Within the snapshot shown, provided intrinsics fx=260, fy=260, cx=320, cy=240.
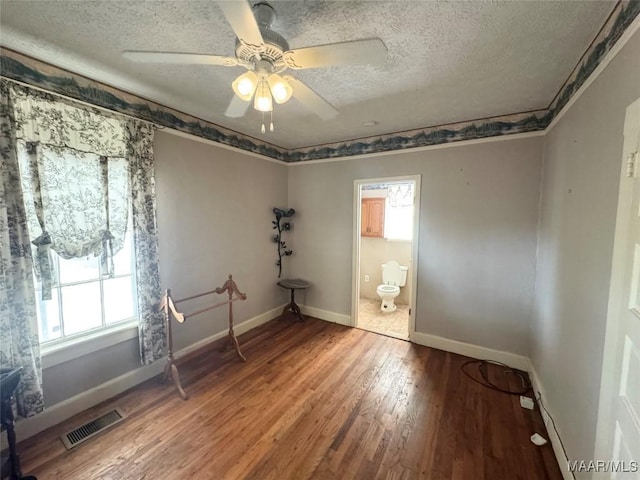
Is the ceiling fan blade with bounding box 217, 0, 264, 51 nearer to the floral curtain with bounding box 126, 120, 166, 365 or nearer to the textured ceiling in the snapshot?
the textured ceiling

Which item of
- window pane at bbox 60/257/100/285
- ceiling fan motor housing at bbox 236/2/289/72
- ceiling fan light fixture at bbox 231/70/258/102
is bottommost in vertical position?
window pane at bbox 60/257/100/285

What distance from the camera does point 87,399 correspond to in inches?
79.8

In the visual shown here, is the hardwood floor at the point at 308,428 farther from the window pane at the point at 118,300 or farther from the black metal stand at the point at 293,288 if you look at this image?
the black metal stand at the point at 293,288

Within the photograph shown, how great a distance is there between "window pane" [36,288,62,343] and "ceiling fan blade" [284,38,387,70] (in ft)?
7.48

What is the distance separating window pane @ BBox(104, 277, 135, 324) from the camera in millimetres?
2188

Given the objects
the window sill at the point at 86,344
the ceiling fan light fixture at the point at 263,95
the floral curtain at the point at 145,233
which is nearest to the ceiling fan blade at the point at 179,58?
the ceiling fan light fixture at the point at 263,95

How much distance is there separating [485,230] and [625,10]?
A: 1861 mm

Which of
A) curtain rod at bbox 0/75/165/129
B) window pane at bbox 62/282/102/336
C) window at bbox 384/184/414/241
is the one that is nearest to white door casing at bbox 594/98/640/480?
curtain rod at bbox 0/75/165/129

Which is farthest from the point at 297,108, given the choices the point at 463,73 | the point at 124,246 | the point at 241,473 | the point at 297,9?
the point at 241,473

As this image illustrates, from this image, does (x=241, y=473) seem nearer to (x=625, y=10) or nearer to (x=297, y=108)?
(x=297, y=108)

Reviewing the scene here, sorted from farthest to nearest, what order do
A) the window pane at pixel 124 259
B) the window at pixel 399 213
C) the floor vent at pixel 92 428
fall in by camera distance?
1. the window at pixel 399 213
2. the window pane at pixel 124 259
3. the floor vent at pixel 92 428

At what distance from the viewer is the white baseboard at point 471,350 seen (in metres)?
2.64

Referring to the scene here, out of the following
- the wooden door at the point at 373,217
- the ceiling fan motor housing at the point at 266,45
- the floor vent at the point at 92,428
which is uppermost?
the ceiling fan motor housing at the point at 266,45

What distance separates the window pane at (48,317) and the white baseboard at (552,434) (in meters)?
3.44
